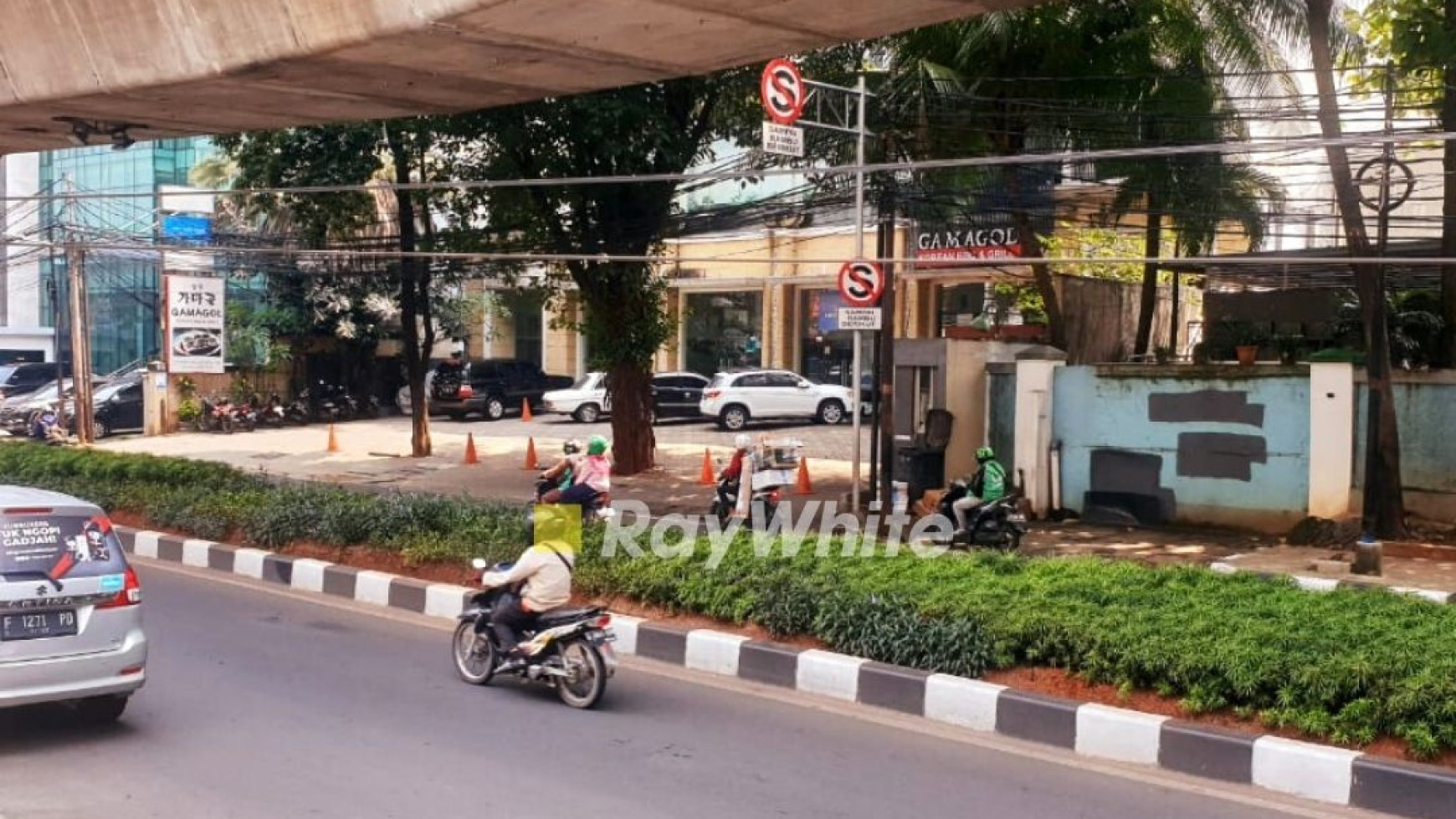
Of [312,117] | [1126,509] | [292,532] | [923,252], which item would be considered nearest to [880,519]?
[1126,509]

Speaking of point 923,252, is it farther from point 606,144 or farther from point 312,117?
point 312,117

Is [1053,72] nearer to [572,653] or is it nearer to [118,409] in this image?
[572,653]

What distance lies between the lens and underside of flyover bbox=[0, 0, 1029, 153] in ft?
25.6

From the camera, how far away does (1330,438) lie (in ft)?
44.4

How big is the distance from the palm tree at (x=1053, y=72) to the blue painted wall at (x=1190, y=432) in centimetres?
270

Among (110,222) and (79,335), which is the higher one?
(110,222)

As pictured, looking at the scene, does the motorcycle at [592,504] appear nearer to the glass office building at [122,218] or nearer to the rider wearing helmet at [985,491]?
the rider wearing helmet at [985,491]

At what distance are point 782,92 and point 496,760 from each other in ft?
30.1

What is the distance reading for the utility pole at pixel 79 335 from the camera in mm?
23297

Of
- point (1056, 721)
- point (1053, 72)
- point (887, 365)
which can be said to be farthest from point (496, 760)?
point (1053, 72)

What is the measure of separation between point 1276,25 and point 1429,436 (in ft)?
15.9

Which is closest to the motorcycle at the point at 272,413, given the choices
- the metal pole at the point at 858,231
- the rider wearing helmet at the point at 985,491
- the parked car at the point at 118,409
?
the parked car at the point at 118,409

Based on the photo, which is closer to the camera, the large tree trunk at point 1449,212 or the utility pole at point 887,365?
the large tree trunk at point 1449,212

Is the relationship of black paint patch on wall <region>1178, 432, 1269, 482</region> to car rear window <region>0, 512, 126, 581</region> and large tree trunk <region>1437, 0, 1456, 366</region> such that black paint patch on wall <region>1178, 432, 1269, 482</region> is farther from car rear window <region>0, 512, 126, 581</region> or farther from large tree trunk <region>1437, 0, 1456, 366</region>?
car rear window <region>0, 512, 126, 581</region>
